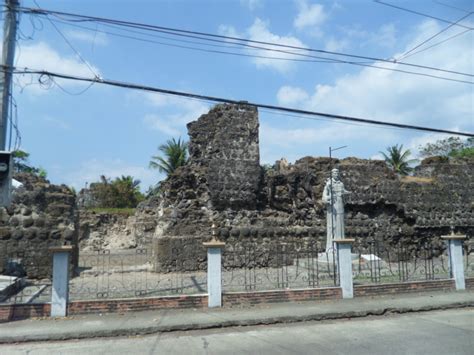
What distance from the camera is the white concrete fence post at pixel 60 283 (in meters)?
7.25

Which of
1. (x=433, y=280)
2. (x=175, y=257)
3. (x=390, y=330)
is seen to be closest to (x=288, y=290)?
(x=390, y=330)

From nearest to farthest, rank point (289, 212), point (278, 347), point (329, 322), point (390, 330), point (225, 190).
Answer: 1. point (278, 347)
2. point (390, 330)
3. point (329, 322)
4. point (225, 190)
5. point (289, 212)

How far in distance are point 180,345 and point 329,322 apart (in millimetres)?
2829

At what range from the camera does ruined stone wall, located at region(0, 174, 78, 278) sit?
11.0 meters

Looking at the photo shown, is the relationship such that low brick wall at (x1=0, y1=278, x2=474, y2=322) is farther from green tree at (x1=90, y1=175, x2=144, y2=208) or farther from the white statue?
green tree at (x1=90, y1=175, x2=144, y2=208)

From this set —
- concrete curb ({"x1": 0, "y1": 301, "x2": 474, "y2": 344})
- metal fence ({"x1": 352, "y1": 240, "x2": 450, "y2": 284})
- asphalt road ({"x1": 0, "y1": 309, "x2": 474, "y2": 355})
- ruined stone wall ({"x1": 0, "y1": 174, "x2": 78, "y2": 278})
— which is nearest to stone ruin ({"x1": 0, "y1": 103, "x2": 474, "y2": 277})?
ruined stone wall ({"x1": 0, "y1": 174, "x2": 78, "y2": 278})

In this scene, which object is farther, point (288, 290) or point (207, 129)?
point (207, 129)

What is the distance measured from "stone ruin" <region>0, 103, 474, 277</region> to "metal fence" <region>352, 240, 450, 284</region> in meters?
0.34

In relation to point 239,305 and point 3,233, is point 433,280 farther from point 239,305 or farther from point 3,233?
point 3,233

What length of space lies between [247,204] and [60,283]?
745 centimetres

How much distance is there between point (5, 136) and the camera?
7.46m

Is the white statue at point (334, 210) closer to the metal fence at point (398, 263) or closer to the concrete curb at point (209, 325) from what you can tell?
the metal fence at point (398, 263)

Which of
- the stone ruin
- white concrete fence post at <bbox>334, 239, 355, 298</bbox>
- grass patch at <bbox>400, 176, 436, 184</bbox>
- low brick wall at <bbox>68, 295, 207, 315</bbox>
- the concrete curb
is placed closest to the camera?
the concrete curb

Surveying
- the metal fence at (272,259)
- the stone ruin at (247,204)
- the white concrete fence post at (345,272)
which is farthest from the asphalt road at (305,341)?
the stone ruin at (247,204)
